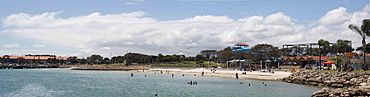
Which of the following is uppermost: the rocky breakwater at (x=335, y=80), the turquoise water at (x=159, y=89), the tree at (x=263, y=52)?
the tree at (x=263, y=52)

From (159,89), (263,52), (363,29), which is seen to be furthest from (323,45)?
(159,89)

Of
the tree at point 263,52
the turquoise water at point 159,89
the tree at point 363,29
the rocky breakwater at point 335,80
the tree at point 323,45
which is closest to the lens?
the turquoise water at point 159,89

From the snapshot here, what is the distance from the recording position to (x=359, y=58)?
85.1m

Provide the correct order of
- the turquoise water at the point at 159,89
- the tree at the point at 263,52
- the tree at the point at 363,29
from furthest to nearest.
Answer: the tree at the point at 263,52 → the tree at the point at 363,29 → the turquoise water at the point at 159,89

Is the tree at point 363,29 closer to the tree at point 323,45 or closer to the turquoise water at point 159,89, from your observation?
the turquoise water at point 159,89

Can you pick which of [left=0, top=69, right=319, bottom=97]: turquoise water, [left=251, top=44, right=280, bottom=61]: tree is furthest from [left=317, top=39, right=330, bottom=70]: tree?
[left=0, top=69, right=319, bottom=97]: turquoise water

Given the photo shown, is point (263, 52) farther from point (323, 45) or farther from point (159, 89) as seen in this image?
point (159, 89)

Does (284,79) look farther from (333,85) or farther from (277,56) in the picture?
(277,56)

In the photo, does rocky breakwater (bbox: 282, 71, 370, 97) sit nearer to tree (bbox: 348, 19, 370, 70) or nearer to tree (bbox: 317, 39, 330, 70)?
tree (bbox: 348, 19, 370, 70)

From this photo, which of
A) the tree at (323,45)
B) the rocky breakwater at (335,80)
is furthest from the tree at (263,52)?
the rocky breakwater at (335,80)


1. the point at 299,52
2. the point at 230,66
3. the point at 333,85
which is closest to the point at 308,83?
the point at 333,85

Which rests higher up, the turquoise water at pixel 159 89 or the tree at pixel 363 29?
the tree at pixel 363 29

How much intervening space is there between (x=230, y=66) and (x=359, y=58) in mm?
72534

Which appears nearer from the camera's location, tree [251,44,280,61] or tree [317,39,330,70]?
tree [317,39,330,70]
